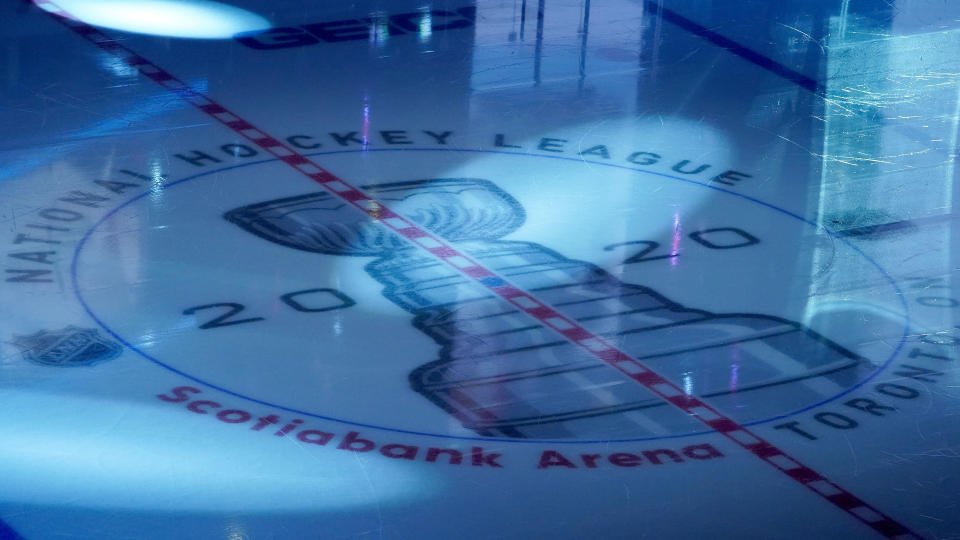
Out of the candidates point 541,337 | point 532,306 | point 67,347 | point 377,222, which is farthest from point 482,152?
point 67,347

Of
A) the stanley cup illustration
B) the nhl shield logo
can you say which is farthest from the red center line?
the nhl shield logo

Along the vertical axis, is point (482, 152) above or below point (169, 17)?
below

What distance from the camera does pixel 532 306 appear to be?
3662 mm

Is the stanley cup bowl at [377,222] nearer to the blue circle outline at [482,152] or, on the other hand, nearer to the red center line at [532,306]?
the red center line at [532,306]

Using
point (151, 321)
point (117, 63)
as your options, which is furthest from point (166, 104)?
point (151, 321)

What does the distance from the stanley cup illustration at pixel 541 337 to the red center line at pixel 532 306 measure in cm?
3

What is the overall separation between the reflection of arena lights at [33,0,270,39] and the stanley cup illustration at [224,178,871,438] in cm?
161

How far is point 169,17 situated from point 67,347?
8.58 ft

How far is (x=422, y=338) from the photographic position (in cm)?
347

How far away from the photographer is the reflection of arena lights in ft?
18.3

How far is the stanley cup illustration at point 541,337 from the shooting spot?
3191 mm

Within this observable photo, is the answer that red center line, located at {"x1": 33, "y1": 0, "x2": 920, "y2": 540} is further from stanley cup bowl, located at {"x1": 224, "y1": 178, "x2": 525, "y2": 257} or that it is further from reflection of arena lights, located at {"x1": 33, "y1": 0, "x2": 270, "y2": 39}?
reflection of arena lights, located at {"x1": 33, "y1": 0, "x2": 270, "y2": 39}

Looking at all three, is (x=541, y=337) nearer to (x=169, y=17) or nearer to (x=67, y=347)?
(x=67, y=347)

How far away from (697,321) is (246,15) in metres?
2.83
